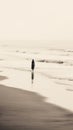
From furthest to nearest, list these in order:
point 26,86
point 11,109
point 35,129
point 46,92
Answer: point 26,86, point 46,92, point 11,109, point 35,129

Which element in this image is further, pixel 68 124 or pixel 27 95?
pixel 27 95

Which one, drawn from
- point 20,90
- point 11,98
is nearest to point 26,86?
point 20,90

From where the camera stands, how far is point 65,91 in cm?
2455

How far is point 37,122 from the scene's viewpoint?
49.2ft

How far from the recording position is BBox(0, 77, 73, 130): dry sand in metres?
14.3

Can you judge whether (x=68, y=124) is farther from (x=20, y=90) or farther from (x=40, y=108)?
(x=20, y=90)

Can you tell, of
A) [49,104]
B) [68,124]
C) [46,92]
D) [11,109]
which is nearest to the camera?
[68,124]

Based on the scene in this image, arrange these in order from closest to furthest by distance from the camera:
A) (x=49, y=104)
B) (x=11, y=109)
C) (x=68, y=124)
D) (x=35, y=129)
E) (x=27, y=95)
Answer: (x=35, y=129), (x=68, y=124), (x=11, y=109), (x=49, y=104), (x=27, y=95)

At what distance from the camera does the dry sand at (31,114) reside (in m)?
14.3

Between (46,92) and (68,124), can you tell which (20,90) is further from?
(68,124)

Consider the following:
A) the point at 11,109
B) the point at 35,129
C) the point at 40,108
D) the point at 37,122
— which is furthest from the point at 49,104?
the point at 35,129

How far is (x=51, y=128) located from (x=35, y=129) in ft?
2.04

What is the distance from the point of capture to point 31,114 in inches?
650

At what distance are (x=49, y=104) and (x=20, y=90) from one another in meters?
5.44
